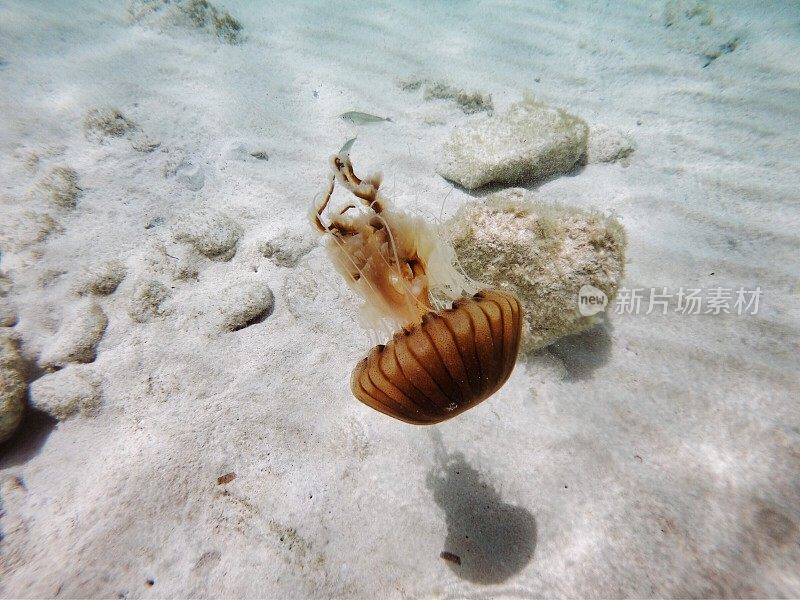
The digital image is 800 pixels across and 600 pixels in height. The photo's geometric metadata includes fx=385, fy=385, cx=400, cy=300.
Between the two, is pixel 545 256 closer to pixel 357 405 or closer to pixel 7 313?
pixel 357 405

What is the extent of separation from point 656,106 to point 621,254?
430 centimetres

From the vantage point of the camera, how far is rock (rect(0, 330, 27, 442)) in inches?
107

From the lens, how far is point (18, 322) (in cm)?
326

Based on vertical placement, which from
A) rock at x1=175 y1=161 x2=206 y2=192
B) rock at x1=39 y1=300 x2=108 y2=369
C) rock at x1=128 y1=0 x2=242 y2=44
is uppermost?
rock at x1=128 y1=0 x2=242 y2=44

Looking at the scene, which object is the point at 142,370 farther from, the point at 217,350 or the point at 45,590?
the point at 45,590

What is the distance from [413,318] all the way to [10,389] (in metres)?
3.02

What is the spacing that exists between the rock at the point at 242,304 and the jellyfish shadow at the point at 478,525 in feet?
6.25

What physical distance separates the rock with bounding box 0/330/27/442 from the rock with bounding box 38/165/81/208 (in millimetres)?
1683

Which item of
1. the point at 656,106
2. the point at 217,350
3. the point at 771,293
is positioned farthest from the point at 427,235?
the point at 656,106

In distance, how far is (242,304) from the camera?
3303 mm

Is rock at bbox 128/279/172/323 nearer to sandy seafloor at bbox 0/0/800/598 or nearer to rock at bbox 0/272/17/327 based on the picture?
sandy seafloor at bbox 0/0/800/598

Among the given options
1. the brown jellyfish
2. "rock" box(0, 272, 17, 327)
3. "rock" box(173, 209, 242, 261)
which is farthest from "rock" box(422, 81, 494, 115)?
"rock" box(0, 272, 17, 327)

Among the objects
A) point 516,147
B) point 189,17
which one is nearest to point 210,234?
point 516,147

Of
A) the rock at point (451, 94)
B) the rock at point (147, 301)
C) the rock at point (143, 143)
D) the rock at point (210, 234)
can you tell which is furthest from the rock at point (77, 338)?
the rock at point (451, 94)
